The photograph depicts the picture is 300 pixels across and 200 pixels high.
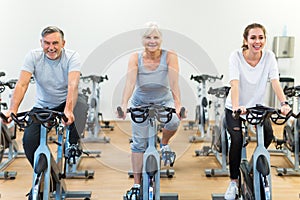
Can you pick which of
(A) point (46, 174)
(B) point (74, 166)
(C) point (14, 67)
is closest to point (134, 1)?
(C) point (14, 67)

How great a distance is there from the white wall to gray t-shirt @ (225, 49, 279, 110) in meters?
3.14

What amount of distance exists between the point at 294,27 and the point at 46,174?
15.8ft

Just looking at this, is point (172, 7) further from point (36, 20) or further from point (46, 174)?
point (46, 174)

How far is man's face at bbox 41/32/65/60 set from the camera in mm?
2607

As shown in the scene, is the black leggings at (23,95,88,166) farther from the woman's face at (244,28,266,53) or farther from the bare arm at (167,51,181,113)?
the woman's face at (244,28,266,53)

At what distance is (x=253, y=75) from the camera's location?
272cm

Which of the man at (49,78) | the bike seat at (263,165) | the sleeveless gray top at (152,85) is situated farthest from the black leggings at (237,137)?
the man at (49,78)

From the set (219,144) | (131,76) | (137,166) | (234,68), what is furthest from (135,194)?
(219,144)

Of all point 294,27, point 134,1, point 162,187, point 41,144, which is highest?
point 134,1

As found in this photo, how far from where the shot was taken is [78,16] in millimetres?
6008

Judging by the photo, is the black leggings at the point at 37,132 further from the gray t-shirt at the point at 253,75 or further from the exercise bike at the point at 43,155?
the gray t-shirt at the point at 253,75

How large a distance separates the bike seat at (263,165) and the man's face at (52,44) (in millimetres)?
1400

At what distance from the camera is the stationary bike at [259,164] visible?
2.35m

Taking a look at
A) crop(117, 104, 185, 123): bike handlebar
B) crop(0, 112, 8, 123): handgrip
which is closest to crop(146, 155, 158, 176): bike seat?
crop(117, 104, 185, 123): bike handlebar
